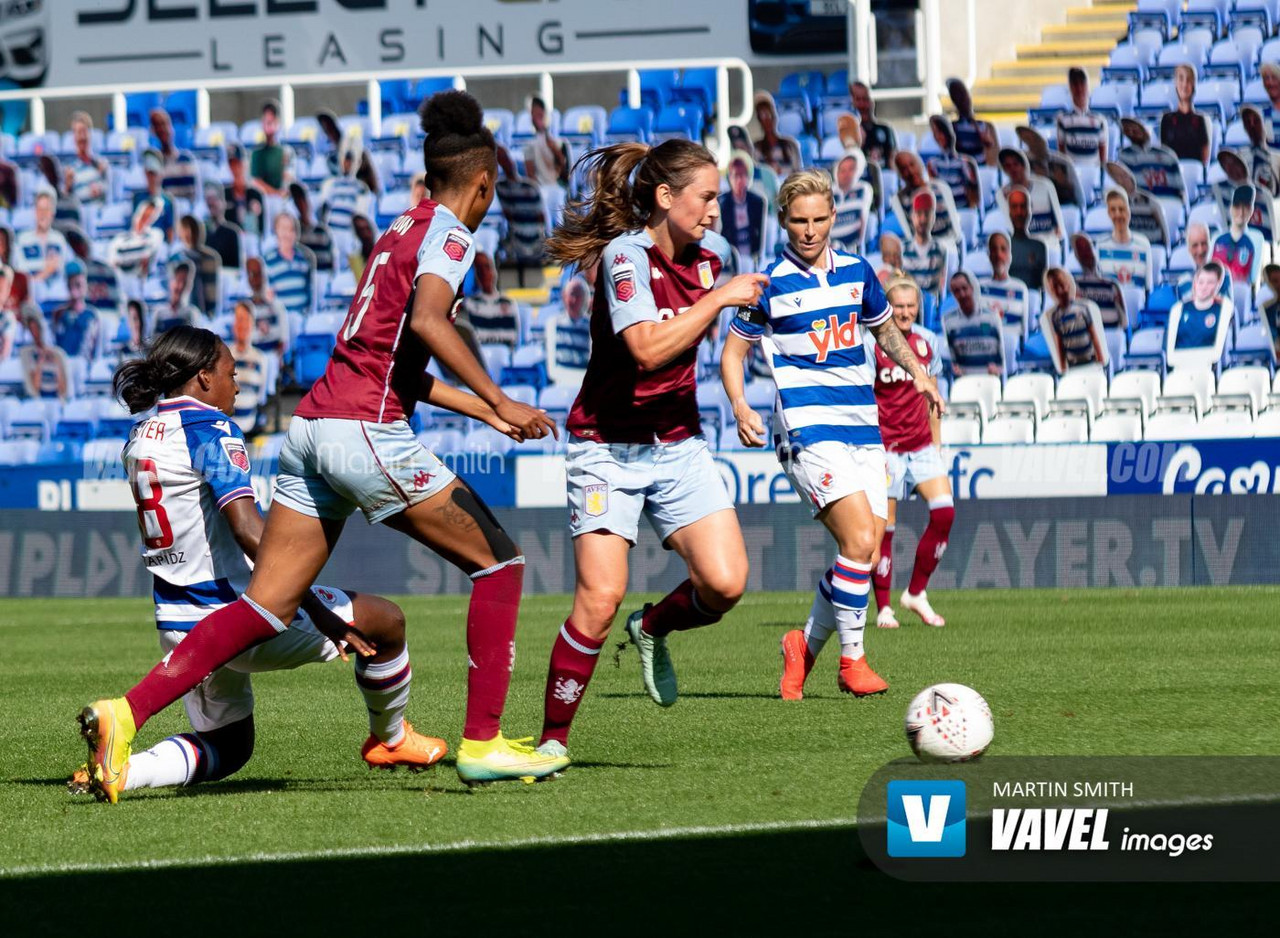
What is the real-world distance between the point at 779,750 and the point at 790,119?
1682cm

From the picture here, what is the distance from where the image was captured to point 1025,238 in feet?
62.1

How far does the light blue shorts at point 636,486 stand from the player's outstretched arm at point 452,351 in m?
0.63

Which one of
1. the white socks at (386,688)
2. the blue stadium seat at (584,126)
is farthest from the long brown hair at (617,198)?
the blue stadium seat at (584,126)

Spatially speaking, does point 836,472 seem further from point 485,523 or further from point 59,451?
point 59,451

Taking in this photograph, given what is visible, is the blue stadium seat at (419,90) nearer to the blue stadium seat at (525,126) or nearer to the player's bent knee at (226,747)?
the blue stadium seat at (525,126)

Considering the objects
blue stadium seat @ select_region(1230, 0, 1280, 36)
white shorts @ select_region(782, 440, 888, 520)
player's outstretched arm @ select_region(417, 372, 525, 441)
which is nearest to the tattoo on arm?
white shorts @ select_region(782, 440, 888, 520)

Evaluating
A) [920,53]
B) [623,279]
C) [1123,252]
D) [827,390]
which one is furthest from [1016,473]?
[623,279]

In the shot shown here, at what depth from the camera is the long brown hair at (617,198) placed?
5.91 m

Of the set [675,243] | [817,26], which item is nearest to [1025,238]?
[817,26]

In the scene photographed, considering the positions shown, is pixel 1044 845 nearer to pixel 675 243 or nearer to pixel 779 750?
pixel 779 750

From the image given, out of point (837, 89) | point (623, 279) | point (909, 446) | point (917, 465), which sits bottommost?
point (917, 465)

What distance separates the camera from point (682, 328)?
5535mm

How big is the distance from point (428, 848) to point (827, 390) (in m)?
3.96

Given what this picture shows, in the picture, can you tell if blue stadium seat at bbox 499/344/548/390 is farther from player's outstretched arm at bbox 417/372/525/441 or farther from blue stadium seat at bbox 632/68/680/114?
player's outstretched arm at bbox 417/372/525/441
